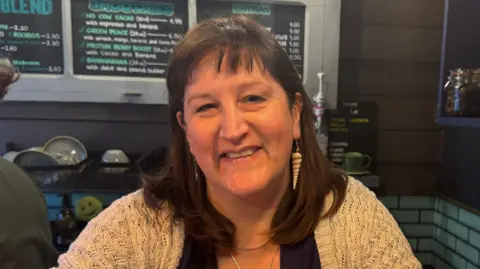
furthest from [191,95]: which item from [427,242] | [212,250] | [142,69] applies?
[427,242]

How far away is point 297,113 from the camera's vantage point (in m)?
1.08

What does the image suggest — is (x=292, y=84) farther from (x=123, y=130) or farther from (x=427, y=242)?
(x=427, y=242)

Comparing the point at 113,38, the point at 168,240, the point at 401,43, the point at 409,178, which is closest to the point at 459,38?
the point at 401,43

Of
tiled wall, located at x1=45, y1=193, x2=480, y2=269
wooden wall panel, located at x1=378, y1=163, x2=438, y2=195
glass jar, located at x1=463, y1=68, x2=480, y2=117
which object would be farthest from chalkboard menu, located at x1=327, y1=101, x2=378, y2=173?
glass jar, located at x1=463, y1=68, x2=480, y2=117

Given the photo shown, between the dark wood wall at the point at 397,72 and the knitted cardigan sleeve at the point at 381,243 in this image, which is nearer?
the knitted cardigan sleeve at the point at 381,243

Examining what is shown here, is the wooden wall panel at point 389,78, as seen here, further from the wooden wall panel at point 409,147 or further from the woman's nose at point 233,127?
the woman's nose at point 233,127

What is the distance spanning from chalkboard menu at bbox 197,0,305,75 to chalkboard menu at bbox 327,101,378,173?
337 mm

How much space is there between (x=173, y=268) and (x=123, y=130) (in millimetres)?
1228

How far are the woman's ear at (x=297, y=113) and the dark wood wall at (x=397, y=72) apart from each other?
3.63 ft

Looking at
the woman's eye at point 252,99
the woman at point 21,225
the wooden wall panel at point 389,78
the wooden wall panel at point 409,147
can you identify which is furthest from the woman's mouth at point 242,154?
the wooden wall panel at point 409,147

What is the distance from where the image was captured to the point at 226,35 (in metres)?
0.98

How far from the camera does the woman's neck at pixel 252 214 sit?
1071 millimetres

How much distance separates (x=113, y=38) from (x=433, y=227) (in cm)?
184

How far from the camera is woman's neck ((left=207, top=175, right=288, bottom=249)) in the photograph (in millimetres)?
1071
